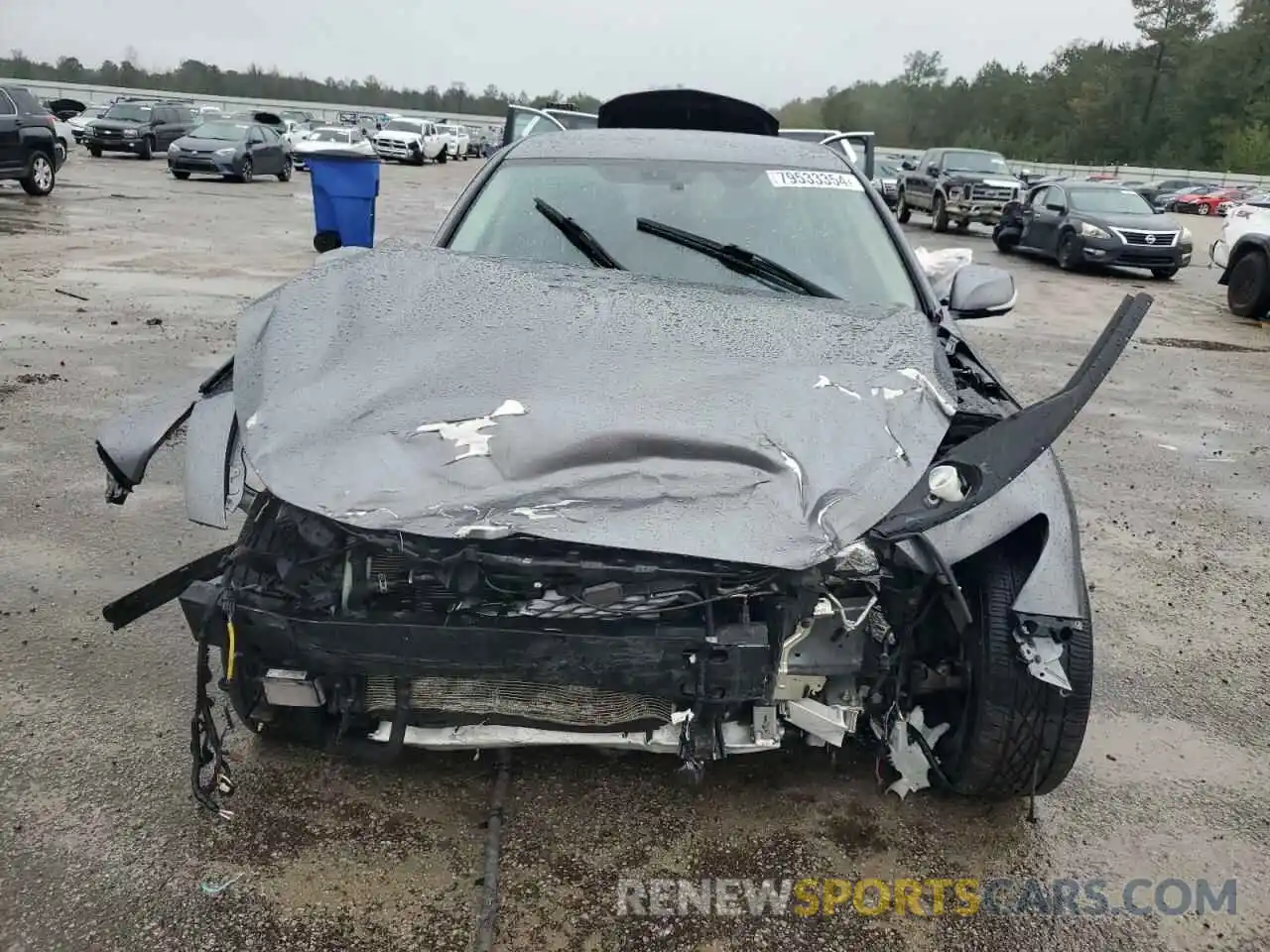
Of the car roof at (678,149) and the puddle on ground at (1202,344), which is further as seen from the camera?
the puddle on ground at (1202,344)

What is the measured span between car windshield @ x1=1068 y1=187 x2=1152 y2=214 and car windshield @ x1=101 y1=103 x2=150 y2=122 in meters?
25.3

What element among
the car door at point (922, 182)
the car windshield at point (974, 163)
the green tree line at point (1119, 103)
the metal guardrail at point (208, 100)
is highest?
the green tree line at point (1119, 103)

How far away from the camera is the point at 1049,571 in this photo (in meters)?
2.29

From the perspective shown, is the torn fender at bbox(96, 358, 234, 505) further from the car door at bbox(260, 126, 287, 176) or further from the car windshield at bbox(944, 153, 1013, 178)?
the car door at bbox(260, 126, 287, 176)

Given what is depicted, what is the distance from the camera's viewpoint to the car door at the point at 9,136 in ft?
50.4

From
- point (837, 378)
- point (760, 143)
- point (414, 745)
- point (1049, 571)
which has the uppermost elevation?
point (760, 143)

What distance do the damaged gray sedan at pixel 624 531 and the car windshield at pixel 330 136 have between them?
29.9 meters

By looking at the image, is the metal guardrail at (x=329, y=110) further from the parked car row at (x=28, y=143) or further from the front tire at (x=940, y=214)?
the parked car row at (x=28, y=143)

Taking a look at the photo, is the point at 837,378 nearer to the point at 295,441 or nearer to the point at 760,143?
the point at 295,441

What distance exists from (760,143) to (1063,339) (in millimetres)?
6927

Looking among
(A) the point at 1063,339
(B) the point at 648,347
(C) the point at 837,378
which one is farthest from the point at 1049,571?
(A) the point at 1063,339

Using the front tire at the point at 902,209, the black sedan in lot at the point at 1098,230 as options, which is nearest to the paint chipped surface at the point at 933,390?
the black sedan in lot at the point at 1098,230

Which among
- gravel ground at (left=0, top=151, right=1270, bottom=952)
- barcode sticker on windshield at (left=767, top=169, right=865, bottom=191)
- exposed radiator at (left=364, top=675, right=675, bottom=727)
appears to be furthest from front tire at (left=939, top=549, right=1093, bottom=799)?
barcode sticker on windshield at (left=767, top=169, right=865, bottom=191)

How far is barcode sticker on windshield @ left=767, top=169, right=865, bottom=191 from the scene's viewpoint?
378cm
